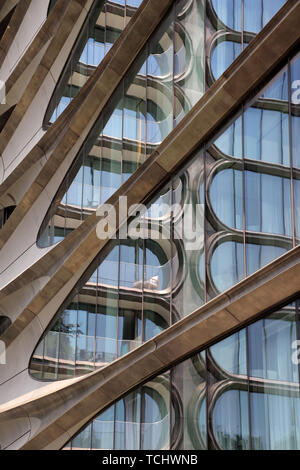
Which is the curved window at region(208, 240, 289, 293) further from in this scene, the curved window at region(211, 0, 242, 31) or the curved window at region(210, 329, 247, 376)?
the curved window at region(211, 0, 242, 31)

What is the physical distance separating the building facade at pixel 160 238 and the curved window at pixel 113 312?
5 cm

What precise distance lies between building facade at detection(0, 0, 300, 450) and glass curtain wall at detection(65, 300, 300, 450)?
1.4 inches

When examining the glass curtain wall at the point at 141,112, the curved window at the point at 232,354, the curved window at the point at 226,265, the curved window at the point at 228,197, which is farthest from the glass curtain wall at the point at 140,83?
the curved window at the point at 232,354

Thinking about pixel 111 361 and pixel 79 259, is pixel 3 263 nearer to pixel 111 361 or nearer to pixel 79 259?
pixel 79 259

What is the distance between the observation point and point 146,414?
53.6 ft

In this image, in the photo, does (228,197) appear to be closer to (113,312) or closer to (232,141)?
(232,141)

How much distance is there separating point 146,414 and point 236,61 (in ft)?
23.2

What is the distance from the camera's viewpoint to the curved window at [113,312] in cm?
1706

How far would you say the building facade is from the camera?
528 inches

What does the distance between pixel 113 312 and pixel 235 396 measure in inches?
217

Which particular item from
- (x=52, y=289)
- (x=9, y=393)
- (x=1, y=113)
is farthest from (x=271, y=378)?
(x=1, y=113)
